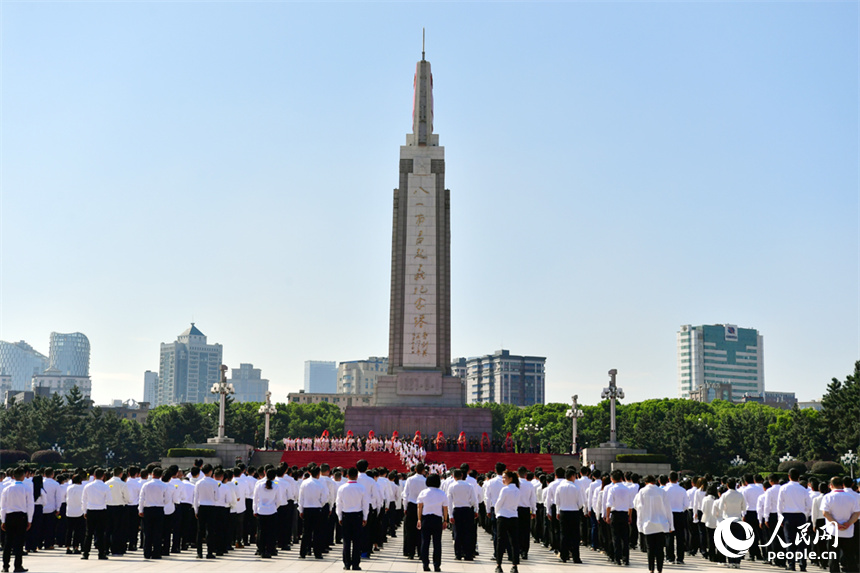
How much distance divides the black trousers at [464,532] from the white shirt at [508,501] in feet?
4.57

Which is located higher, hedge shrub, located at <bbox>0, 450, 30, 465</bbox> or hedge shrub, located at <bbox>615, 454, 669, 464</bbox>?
hedge shrub, located at <bbox>615, 454, 669, 464</bbox>

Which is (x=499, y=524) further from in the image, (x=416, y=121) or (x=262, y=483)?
(x=416, y=121)

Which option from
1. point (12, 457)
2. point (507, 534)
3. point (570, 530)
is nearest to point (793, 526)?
point (570, 530)

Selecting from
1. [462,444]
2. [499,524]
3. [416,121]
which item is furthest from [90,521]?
[416,121]

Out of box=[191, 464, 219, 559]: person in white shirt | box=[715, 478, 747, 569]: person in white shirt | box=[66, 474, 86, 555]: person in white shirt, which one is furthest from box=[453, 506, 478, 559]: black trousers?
box=[66, 474, 86, 555]: person in white shirt

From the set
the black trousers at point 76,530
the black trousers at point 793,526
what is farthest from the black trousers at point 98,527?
the black trousers at point 793,526

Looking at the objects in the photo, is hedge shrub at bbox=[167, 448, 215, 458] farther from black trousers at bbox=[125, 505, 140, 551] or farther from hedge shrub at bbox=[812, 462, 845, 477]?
hedge shrub at bbox=[812, 462, 845, 477]

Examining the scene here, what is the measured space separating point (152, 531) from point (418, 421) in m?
34.7

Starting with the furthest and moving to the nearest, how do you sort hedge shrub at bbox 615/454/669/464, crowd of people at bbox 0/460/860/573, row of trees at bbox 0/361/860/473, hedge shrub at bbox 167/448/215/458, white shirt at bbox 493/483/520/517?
1. row of trees at bbox 0/361/860/473
2. hedge shrub at bbox 167/448/215/458
3. hedge shrub at bbox 615/454/669/464
4. crowd of people at bbox 0/460/860/573
5. white shirt at bbox 493/483/520/517

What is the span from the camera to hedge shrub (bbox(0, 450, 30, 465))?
5127cm

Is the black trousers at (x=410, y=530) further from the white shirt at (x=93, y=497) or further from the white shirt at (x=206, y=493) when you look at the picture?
the white shirt at (x=93, y=497)

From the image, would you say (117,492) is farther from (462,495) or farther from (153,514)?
(462,495)

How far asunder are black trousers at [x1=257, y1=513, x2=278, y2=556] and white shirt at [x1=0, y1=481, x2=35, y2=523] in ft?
12.5

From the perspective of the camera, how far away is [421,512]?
Answer: 14.4m
